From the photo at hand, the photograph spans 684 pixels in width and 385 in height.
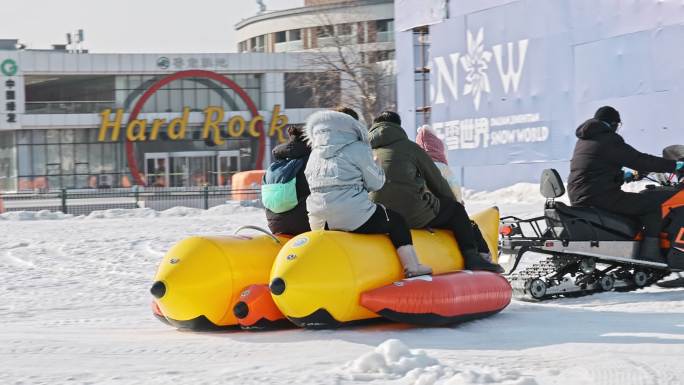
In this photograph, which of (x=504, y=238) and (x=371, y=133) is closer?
(x=371, y=133)

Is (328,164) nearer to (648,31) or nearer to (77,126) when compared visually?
(648,31)

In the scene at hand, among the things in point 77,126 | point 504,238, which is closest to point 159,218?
point 504,238

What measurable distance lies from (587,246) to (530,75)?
1644cm

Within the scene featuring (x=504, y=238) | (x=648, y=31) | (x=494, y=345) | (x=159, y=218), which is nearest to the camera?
(x=494, y=345)

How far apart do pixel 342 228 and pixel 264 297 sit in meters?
0.76

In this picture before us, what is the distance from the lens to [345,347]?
24.4ft

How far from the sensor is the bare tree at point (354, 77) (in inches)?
1924

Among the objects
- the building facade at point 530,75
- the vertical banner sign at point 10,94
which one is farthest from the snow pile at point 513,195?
the vertical banner sign at point 10,94

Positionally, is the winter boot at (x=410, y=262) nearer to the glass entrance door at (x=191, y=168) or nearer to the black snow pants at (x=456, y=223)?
the black snow pants at (x=456, y=223)

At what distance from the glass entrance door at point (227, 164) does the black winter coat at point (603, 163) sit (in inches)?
2052

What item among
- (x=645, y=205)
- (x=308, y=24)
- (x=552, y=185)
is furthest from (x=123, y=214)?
(x=308, y=24)

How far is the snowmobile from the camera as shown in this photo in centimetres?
1021

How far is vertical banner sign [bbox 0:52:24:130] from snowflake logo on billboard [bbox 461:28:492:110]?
115 feet

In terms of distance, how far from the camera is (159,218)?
2559 cm
